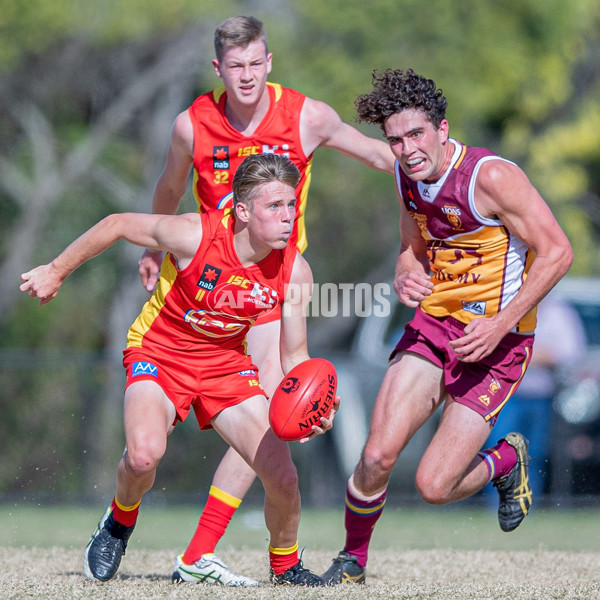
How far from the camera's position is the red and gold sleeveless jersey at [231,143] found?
5504mm

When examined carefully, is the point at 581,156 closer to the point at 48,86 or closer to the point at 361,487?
the point at 48,86

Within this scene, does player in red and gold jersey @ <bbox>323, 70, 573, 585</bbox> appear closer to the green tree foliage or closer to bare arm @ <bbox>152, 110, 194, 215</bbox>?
bare arm @ <bbox>152, 110, 194, 215</bbox>

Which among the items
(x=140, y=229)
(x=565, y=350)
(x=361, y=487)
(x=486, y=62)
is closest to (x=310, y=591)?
(x=361, y=487)

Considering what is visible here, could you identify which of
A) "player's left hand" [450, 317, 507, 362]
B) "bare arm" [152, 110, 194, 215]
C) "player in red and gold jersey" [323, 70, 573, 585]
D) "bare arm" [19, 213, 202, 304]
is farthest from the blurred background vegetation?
"player's left hand" [450, 317, 507, 362]

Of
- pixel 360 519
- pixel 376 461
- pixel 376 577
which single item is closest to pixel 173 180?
pixel 376 461

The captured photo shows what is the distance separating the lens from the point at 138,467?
491 cm

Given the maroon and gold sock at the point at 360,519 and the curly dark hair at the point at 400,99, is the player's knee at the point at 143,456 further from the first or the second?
the curly dark hair at the point at 400,99

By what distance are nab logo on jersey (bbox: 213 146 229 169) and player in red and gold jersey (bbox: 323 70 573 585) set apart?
812 millimetres

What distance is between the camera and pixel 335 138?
5.73 metres

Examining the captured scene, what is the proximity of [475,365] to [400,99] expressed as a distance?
1.43 metres

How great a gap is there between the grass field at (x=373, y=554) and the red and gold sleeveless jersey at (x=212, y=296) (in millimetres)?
1257

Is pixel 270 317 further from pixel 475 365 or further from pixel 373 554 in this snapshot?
pixel 373 554

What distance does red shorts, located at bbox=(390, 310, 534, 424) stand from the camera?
519cm

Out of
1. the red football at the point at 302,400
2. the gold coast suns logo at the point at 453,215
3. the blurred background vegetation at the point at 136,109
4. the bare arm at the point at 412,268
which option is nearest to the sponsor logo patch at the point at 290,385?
the red football at the point at 302,400
